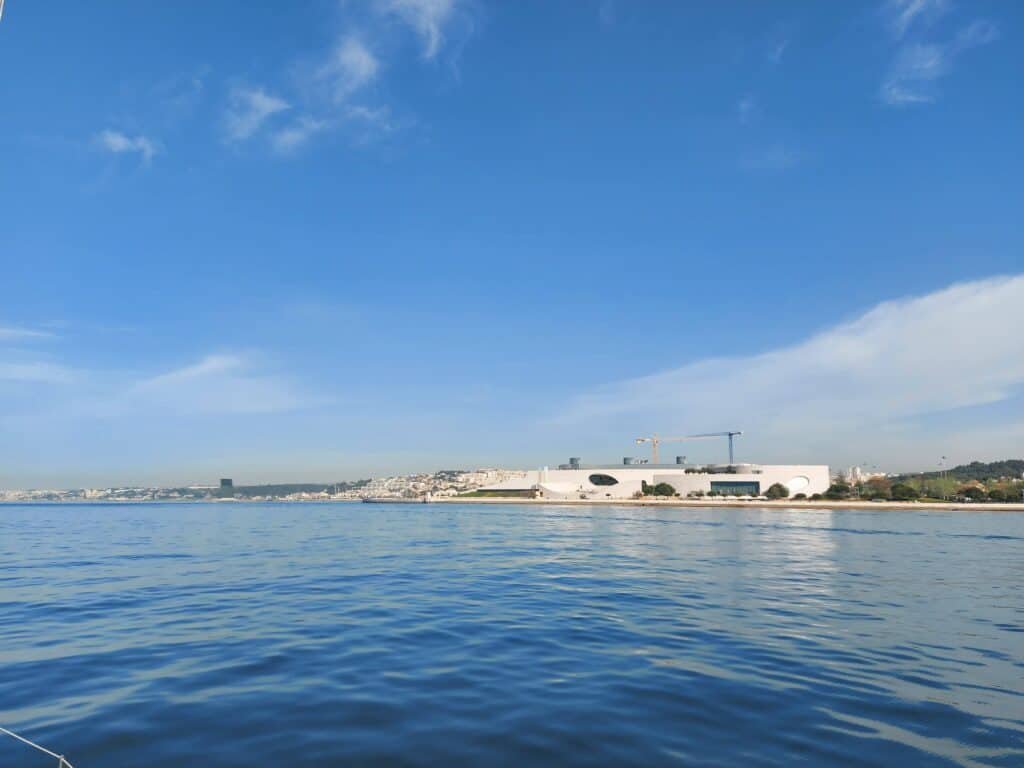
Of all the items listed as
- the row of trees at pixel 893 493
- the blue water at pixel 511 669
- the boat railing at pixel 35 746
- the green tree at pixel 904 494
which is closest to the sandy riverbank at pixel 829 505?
Result: the row of trees at pixel 893 493

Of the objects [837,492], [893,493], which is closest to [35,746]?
[837,492]

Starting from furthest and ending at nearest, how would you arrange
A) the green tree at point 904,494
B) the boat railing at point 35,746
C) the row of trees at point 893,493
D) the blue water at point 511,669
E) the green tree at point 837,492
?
the green tree at point 837,492 → the green tree at point 904,494 → the row of trees at point 893,493 → the blue water at point 511,669 → the boat railing at point 35,746

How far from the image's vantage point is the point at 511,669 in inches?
523

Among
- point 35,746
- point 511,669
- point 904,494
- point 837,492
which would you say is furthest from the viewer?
point 837,492

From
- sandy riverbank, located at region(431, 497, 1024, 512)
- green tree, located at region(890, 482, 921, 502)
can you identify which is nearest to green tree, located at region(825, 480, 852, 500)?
sandy riverbank, located at region(431, 497, 1024, 512)

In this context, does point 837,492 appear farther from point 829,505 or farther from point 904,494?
point 829,505

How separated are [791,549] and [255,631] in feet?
135

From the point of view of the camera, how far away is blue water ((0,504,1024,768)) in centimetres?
912

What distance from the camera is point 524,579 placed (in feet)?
93.7

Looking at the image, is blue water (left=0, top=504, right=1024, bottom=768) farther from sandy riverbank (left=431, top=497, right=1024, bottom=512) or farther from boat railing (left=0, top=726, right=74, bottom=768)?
sandy riverbank (left=431, top=497, right=1024, bottom=512)

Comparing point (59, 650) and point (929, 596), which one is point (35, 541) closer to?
point (59, 650)

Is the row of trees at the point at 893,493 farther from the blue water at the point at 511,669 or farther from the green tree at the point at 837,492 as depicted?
the blue water at the point at 511,669

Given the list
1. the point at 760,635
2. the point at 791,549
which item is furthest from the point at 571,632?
the point at 791,549

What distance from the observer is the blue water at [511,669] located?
912 cm
